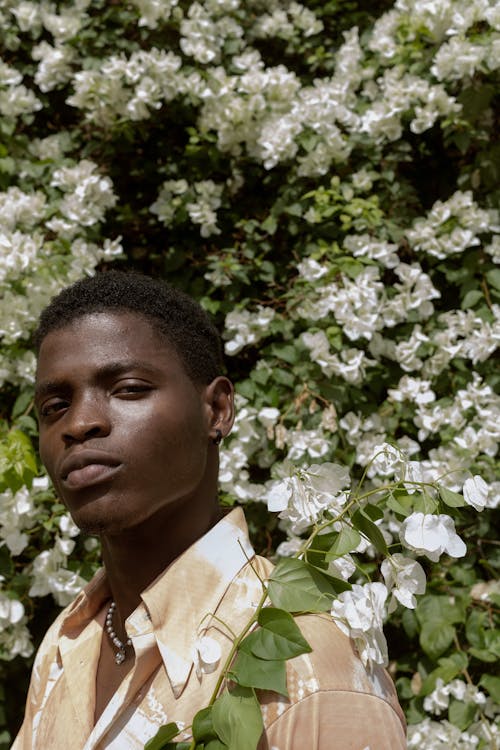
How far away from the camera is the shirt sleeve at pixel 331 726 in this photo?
1.10 meters


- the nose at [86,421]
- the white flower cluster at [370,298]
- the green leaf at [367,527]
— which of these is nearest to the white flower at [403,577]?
the green leaf at [367,527]

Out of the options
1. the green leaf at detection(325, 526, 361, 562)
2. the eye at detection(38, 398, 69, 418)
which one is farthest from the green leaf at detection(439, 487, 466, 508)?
the eye at detection(38, 398, 69, 418)

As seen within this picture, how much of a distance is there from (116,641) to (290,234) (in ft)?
6.68

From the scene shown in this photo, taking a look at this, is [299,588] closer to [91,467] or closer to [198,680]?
[198,680]

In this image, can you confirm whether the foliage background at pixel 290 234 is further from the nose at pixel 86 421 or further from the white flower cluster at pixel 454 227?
the nose at pixel 86 421

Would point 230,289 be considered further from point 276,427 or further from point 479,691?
point 479,691

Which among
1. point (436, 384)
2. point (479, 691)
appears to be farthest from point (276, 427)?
point (479, 691)

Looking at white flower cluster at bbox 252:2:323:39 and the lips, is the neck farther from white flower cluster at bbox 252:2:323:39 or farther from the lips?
white flower cluster at bbox 252:2:323:39

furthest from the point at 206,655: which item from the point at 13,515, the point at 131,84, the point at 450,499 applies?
the point at 131,84

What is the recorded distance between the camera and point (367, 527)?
46.6 inches

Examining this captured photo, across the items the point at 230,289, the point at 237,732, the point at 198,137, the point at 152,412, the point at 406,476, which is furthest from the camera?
the point at 198,137

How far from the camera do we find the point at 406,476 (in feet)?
4.00

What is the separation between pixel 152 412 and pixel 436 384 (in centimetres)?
165

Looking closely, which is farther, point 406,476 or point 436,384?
point 436,384
